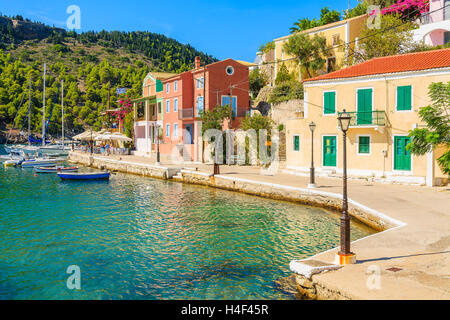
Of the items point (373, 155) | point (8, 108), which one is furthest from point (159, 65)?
point (373, 155)

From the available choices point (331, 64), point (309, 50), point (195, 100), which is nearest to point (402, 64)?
point (331, 64)

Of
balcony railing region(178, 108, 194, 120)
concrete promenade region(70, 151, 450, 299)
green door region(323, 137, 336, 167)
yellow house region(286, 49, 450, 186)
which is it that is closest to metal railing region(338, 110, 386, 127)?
yellow house region(286, 49, 450, 186)

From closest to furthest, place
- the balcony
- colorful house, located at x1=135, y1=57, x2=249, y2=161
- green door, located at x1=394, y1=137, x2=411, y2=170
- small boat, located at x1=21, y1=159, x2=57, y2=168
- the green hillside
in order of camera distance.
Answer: green door, located at x1=394, y1=137, x2=411, y2=170
the balcony
colorful house, located at x1=135, y1=57, x2=249, y2=161
small boat, located at x1=21, y1=159, x2=57, y2=168
the green hillside

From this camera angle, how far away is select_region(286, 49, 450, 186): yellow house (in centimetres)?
2153

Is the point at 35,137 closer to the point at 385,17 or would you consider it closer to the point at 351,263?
the point at 385,17

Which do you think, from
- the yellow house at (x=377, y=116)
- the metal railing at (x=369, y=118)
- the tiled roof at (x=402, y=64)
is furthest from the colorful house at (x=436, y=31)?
the metal railing at (x=369, y=118)

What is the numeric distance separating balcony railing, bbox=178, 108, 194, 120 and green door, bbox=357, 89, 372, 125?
66.7 feet

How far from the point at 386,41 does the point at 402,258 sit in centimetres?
3080

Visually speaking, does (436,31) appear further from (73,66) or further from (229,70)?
(73,66)

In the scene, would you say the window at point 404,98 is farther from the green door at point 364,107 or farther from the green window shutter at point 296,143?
the green window shutter at point 296,143

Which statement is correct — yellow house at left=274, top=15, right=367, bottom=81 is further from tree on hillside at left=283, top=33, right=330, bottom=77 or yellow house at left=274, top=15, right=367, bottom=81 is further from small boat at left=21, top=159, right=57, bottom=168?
small boat at left=21, top=159, right=57, bottom=168

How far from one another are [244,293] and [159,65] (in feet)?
555

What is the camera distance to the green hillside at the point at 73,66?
112m

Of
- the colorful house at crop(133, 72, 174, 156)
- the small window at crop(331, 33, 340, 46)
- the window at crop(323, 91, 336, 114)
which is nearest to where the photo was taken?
the window at crop(323, 91, 336, 114)
